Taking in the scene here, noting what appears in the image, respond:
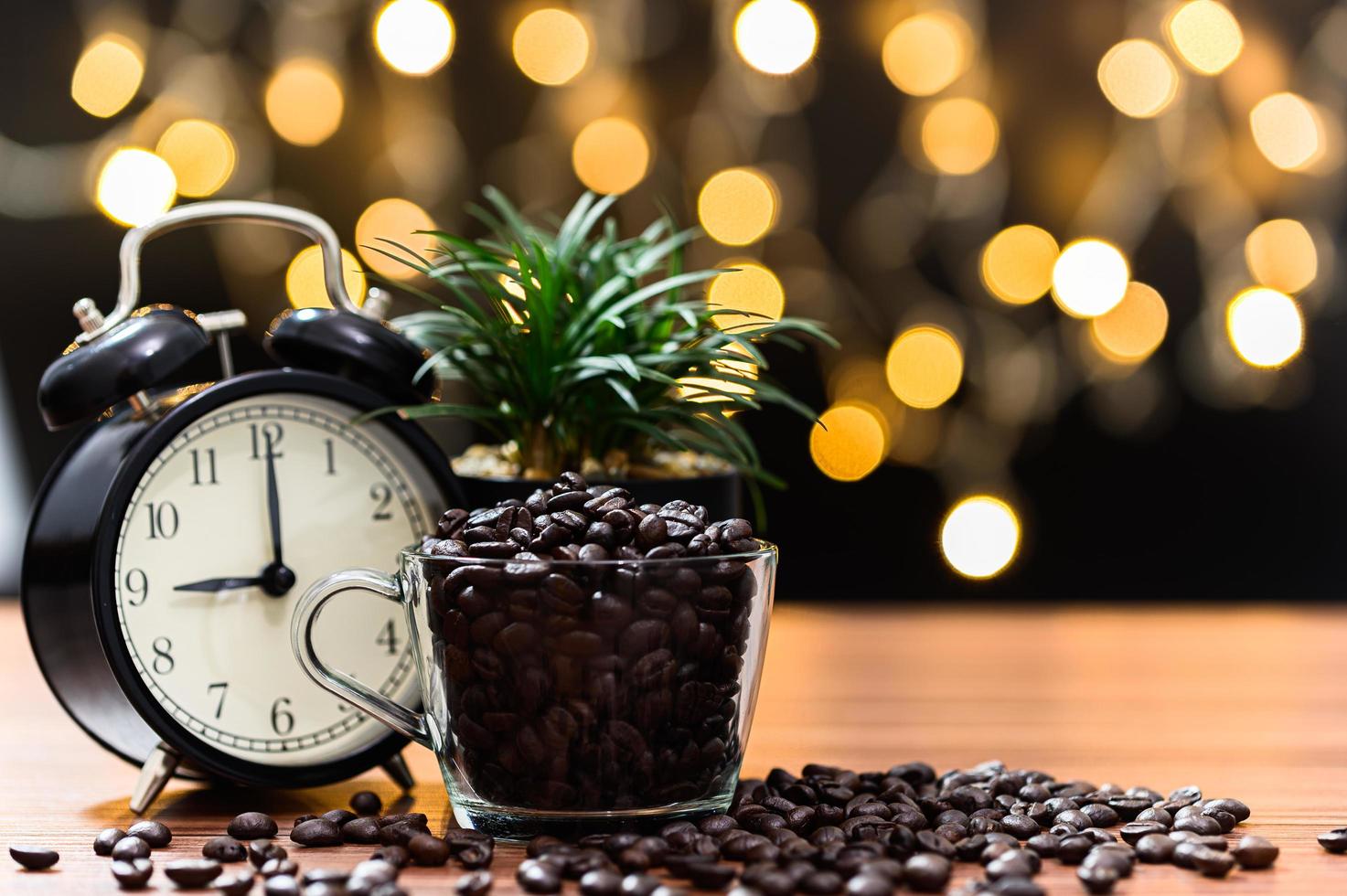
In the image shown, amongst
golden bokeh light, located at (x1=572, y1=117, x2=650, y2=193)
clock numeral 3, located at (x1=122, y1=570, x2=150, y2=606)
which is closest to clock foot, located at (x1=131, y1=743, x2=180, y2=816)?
clock numeral 3, located at (x1=122, y1=570, x2=150, y2=606)

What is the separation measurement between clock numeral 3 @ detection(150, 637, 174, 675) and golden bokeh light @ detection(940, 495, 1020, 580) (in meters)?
1.73

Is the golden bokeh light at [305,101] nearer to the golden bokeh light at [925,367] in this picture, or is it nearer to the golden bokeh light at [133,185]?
the golden bokeh light at [133,185]

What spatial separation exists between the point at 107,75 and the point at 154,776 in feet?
5.83

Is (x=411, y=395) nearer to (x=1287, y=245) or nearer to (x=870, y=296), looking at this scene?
(x=870, y=296)

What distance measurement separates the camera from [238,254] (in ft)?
7.59

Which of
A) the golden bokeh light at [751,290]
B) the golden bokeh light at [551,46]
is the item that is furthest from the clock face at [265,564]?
the golden bokeh light at [551,46]

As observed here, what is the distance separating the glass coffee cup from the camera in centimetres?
76

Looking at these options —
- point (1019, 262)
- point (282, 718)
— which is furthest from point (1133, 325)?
point (282, 718)

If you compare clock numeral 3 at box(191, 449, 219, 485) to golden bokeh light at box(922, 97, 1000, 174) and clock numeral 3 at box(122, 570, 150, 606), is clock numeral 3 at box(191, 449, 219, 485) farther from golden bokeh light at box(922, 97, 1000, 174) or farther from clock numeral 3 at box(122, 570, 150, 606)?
golden bokeh light at box(922, 97, 1000, 174)

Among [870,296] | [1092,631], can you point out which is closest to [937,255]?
[870,296]

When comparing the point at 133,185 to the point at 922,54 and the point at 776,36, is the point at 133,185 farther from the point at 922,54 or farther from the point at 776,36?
the point at 922,54

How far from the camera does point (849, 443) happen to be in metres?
2.33

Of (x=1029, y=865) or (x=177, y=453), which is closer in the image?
(x=1029, y=865)

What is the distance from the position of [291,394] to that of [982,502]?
1697mm
